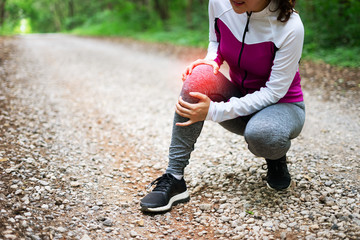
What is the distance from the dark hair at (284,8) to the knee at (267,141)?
677mm

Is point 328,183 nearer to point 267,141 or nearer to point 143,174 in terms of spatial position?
point 267,141

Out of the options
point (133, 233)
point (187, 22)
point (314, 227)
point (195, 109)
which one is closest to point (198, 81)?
point (195, 109)

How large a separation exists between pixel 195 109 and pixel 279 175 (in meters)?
0.88

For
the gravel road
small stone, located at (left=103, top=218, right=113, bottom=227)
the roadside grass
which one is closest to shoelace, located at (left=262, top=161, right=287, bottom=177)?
the gravel road

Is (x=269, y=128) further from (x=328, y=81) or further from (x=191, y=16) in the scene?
(x=191, y=16)

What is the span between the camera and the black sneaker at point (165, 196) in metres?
1.99

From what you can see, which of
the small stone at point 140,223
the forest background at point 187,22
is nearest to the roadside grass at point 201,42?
the forest background at point 187,22

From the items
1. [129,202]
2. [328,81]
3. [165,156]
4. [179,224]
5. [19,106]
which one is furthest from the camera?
[328,81]

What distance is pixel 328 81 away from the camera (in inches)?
200

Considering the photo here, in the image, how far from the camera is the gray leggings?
1.78m

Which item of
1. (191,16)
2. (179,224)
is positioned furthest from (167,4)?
(179,224)

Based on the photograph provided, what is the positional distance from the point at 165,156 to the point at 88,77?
12.4ft

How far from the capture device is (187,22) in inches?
536

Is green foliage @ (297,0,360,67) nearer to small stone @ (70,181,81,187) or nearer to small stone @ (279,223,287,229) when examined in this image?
small stone @ (279,223,287,229)
